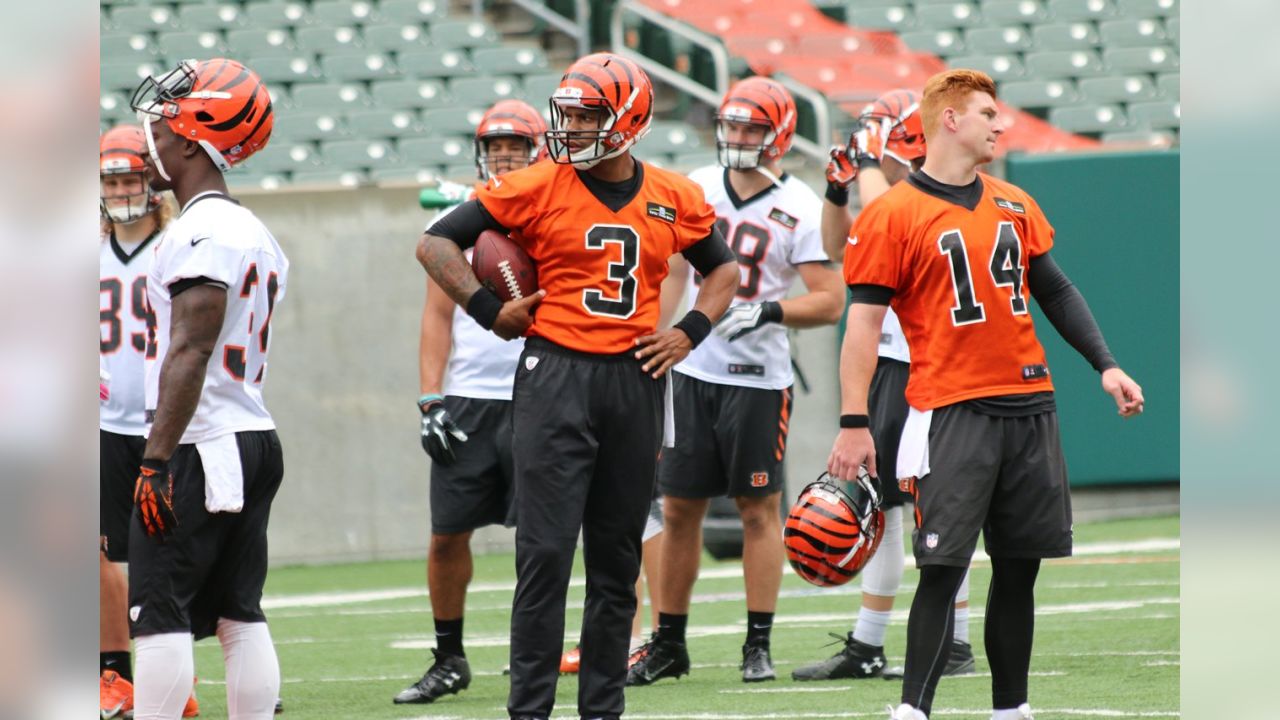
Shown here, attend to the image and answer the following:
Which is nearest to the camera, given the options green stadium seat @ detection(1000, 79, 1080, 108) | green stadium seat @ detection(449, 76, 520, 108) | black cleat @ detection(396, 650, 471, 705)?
black cleat @ detection(396, 650, 471, 705)

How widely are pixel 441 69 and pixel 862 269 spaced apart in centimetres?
1018

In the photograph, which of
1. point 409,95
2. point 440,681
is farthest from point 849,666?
point 409,95

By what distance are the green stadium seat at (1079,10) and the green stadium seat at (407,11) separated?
5847mm

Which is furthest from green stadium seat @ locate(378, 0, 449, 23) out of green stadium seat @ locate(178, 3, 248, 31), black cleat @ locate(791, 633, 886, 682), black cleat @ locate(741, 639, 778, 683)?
black cleat @ locate(791, 633, 886, 682)

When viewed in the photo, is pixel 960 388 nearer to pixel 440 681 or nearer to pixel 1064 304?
pixel 1064 304

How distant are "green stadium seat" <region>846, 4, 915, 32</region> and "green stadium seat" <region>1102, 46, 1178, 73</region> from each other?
187 centimetres

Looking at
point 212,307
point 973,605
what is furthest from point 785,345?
point 212,307

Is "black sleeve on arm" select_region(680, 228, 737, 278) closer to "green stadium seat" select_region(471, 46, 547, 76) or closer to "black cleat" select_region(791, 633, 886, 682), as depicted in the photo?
"black cleat" select_region(791, 633, 886, 682)

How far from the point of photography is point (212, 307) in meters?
4.05

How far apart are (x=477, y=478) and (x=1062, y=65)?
10.8 metres

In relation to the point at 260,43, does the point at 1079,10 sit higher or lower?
higher

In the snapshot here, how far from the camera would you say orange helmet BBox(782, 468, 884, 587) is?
4.83m

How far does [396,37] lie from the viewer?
14.5 metres
